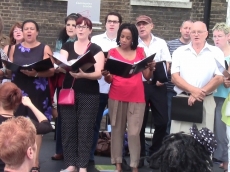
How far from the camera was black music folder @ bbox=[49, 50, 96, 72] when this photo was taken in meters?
6.61

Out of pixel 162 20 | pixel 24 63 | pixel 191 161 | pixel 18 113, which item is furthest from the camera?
pixel 162 20

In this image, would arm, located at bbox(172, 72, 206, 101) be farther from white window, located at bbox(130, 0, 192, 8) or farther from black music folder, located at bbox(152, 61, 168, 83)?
white window, located at bbox(130, 0, 192, 8)

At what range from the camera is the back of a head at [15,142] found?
3.22 m

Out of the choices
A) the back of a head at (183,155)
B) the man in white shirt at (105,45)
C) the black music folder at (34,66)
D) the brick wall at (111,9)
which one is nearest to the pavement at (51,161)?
the man in white shirt at (105,45)

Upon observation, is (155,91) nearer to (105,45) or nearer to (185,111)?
(185,111)

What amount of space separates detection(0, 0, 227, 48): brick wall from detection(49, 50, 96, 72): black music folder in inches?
272

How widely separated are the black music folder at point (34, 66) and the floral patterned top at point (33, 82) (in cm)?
16

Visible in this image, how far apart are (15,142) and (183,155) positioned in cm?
110

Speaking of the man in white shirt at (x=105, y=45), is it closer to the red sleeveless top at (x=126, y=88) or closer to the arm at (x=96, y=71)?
the red sleeveless top at (x=126, y=88)

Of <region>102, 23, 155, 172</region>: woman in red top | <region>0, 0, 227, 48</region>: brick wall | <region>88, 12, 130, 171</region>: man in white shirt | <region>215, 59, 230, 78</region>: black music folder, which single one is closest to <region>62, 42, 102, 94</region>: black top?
<region>102, 23, 155, 172</region>: woman in red top

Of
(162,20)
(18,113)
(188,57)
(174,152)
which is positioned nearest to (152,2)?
(162,20)

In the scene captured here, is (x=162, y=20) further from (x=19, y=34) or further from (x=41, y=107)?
(x=41, y=107)

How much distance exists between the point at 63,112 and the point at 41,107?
28 cm

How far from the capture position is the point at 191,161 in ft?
12.0
